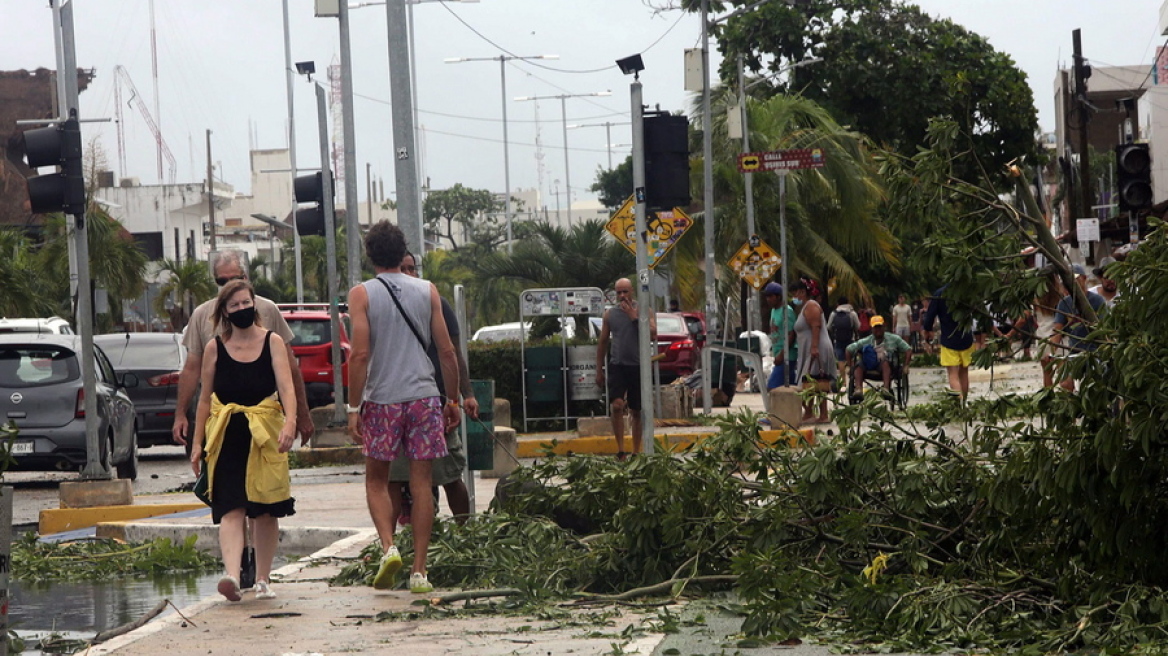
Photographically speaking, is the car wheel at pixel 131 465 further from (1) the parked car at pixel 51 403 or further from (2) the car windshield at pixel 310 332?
(2) the car windshield at pixel 310 332

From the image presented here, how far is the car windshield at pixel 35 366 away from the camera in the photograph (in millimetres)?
16156

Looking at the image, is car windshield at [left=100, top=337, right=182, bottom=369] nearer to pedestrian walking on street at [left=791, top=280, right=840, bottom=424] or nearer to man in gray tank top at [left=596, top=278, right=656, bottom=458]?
man in gray tank top at [left=596, top=278, right=656, bottom=458]

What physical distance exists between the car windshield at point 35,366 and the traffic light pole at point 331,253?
300 cm

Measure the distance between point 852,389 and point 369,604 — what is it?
50.8ft

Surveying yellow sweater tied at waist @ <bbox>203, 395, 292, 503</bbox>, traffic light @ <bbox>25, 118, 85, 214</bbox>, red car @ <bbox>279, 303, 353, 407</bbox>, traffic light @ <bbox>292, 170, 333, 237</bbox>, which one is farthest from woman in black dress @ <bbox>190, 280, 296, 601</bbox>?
red car @ <bbox>279, 303, 353, 407</bbox>

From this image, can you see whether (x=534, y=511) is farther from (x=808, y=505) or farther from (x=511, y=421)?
(x=511, y=421)

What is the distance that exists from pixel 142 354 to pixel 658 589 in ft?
47.2

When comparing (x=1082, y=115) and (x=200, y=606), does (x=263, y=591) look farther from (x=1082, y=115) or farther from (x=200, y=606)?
(x=1082, y=115)

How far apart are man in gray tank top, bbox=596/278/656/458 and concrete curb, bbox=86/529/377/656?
4.51 meters

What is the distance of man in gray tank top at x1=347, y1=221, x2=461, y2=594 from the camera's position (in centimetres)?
806

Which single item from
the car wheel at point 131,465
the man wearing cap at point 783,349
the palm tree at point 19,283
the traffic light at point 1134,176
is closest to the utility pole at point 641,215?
the traffic light at point 1134,176

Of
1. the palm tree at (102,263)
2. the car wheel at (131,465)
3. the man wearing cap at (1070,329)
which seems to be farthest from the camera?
the palm tree at (102,263)

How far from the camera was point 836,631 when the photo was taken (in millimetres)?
6316

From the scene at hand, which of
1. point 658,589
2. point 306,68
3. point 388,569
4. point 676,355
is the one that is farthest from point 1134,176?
point 306,68
